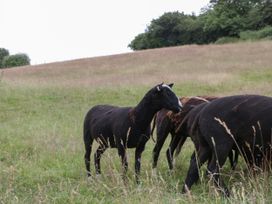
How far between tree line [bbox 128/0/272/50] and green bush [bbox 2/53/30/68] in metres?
18.8

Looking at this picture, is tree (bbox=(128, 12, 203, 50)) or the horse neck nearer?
the horse neck

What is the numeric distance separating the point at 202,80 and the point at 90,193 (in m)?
17.6

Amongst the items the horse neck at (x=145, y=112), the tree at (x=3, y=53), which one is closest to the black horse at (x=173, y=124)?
the horse neck at (x=145, y=112)

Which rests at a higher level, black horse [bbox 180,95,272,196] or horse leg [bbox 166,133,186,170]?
black horse [bbox 180,95,272,196]

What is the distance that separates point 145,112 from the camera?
776cm

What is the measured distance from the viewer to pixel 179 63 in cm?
3306

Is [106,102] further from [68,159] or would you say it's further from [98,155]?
[98,155]

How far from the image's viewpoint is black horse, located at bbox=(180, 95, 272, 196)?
19.4 feet

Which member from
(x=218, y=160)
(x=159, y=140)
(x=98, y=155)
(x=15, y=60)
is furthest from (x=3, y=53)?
(x=218, y=160)

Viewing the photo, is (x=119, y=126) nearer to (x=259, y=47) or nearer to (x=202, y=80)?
(x=202, y=80)

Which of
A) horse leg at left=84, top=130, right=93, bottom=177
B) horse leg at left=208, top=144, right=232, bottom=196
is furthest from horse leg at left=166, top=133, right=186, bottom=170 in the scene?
horse leg at left=208, top=144, right=232, bottom=196

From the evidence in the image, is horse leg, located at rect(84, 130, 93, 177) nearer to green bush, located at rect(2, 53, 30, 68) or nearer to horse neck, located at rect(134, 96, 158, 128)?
horse neck, located at rect(134, 96, 158, 128)

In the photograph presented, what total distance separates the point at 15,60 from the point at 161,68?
45275 millimetres

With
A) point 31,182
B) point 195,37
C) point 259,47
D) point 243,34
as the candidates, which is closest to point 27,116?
point 31,182
